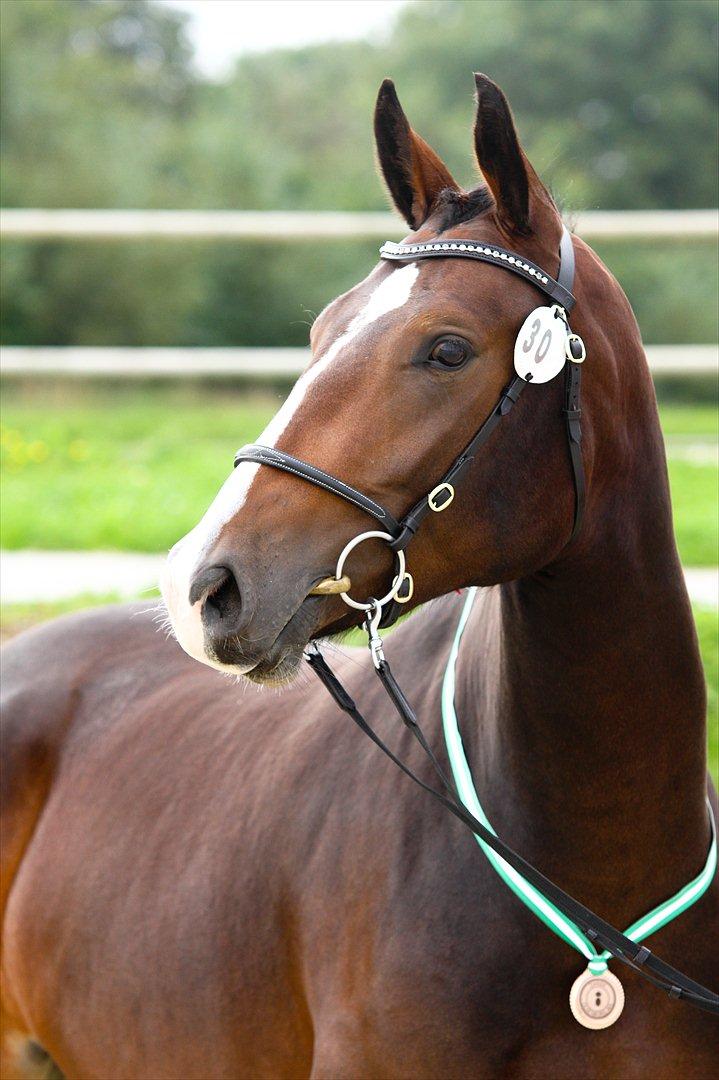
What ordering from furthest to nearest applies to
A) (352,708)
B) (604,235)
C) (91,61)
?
1. (91,61)
2. (604,235)
3. (352,708)

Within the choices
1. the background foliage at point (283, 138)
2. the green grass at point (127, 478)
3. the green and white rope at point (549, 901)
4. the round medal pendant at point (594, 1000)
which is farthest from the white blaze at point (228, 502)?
the background foliage at point (283, 138)

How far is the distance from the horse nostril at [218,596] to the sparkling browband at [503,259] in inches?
21.6

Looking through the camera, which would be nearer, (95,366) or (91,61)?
(95,366)

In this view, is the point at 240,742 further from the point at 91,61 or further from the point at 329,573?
the point at 91,61

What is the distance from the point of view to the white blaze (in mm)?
1645

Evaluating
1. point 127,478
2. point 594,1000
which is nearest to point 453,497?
point 594,1000

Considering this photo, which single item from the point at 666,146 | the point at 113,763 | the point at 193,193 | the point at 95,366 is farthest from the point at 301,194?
the point at 113,763

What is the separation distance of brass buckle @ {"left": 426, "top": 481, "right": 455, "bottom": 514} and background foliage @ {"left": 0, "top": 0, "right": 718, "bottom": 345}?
7776mm

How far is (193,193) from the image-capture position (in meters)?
24.3

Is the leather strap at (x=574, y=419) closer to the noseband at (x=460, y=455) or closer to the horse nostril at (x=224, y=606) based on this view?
the noseband at (x=460, y=455)

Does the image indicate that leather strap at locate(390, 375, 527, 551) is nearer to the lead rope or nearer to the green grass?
the lead rope

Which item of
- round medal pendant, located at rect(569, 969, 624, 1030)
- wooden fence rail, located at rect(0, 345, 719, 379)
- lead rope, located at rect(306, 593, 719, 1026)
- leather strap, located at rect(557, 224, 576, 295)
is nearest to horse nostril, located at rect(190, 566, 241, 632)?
lead rope, located at rect(306, 593, 719, 1026)

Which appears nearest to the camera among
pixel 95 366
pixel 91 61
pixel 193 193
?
pixel 95 366

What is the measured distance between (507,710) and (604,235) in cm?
375
